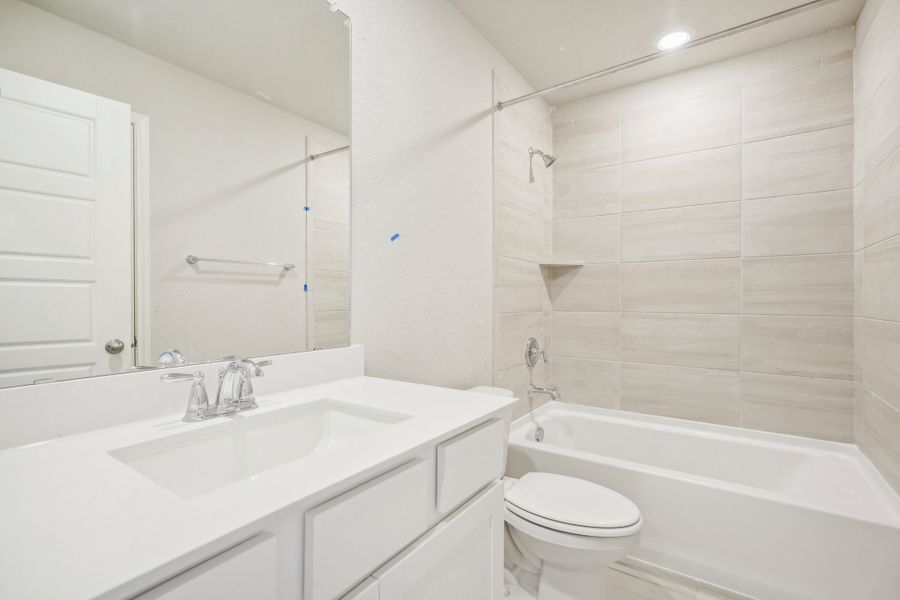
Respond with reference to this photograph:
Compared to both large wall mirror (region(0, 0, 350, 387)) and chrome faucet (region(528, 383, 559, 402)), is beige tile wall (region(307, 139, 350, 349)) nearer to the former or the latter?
large wall mirror (region(0, 0, 350, 387))

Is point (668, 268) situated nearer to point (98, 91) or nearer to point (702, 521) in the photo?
point (702, 521)

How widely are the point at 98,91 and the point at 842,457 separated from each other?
2858 mm

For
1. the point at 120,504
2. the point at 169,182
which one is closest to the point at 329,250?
the point at 169,182

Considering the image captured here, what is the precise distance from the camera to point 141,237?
0.88 metres

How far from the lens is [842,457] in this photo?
1843 millimetres

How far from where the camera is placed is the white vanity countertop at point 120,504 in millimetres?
376

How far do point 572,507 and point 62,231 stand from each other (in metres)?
1.55

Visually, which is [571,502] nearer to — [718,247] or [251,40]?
[718,247]

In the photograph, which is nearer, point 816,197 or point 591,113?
point 816,197

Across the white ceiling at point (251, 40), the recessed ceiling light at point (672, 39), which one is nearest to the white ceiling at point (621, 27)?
the recessed ceiling light at point (672, 39)

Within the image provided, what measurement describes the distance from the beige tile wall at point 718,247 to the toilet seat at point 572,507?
1049mm

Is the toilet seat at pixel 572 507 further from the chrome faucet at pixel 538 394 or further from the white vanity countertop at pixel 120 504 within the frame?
the white vanity countertop at pixel 120 504

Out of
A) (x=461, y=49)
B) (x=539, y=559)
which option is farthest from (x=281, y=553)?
(x=461, y=49)

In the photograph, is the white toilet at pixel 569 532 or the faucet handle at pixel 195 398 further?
the white toilet at pixel 569 532
